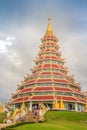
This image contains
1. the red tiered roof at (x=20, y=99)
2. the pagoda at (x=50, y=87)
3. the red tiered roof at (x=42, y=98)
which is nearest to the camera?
the red tiered roof at (x=42, y=98)

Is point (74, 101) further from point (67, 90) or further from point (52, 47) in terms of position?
point (52, 47)

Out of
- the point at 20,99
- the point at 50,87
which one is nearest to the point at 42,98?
the point at 50,87

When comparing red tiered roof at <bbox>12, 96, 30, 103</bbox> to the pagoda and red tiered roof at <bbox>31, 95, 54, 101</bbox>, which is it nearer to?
the pagoda

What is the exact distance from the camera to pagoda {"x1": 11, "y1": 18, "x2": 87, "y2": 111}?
2817 inches

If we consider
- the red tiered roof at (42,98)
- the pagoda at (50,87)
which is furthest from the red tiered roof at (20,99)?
the red tiered roof at (42,98)

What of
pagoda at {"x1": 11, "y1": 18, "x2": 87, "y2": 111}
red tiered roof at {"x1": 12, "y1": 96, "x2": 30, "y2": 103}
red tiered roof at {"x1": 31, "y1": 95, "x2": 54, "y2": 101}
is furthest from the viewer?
red tiered roof at {"x1": 12, "y1": 96, "x2": 30, "y2": 103}

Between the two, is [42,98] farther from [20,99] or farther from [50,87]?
[20,99]

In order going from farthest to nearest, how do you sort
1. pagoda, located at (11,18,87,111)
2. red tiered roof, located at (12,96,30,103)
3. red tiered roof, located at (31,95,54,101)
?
red tiered roof, located at (12,96,30,103), pagoda, located at (11,18,87,111), red tiered roof, located at (31,95,54,101)

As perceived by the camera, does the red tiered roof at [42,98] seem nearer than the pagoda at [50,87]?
Yes

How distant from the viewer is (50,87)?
7350cm

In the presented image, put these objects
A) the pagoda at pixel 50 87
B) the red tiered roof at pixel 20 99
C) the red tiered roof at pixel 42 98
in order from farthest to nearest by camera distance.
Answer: the red tiered roof at pixel 20 99
the pagoda at pixel 50 87
the red tiered roof at pixel 42 98

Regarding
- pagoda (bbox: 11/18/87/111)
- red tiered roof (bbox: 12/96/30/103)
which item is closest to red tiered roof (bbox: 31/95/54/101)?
pagoda (bbox: 11/18/87/111)

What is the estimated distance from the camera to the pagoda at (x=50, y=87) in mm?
71562

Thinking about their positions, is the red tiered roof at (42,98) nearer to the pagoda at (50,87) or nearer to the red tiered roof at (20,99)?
the pagoda at (50,87)
